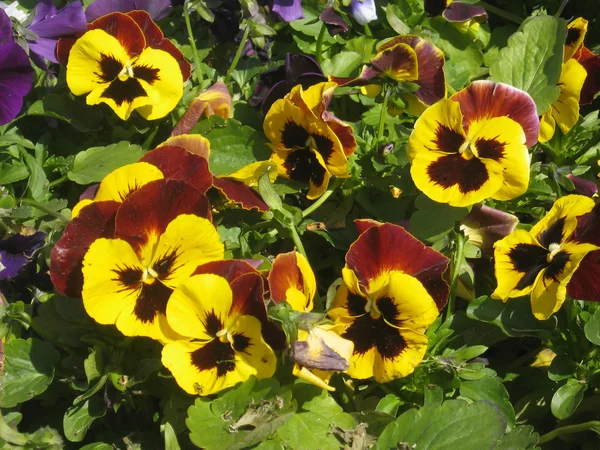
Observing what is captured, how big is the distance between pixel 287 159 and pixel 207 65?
465 mm

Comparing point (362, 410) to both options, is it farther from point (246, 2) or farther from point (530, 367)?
point (246, 2)

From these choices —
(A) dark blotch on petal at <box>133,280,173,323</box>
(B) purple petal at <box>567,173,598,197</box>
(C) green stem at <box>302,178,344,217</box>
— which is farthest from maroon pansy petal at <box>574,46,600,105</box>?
(A) dark blotch on petal at <box>133,280,173,323</box>

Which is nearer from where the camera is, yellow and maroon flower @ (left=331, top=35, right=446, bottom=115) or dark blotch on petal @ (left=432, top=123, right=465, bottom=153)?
dark blotch on petal @ (left=432, top=123, right=465, bottom=153)

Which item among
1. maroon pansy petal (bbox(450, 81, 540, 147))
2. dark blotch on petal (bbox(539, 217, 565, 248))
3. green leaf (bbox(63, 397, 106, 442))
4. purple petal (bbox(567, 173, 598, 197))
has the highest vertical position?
maroon pansy petal (bbox(450, 81, 540, 147))

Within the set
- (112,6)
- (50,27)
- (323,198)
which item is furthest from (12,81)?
(323,198)

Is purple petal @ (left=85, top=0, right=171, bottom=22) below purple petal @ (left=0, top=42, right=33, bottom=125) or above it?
above

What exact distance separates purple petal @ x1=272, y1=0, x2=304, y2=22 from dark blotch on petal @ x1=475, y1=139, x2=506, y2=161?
722 millimetres

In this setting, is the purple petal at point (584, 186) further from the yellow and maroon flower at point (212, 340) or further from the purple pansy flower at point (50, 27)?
the purple pansy flower at point (50, 27)

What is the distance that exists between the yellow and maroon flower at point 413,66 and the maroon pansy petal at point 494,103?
5.5 inches

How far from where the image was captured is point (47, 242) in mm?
1519

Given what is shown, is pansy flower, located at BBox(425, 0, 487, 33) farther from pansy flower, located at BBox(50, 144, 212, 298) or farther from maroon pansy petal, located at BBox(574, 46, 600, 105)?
pansy flower, located at BBox(50, 144, 212, 298)

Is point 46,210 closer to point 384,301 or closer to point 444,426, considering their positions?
point 384,301

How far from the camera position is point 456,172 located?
1468 millimetres

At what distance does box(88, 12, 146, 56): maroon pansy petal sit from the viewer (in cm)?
167
